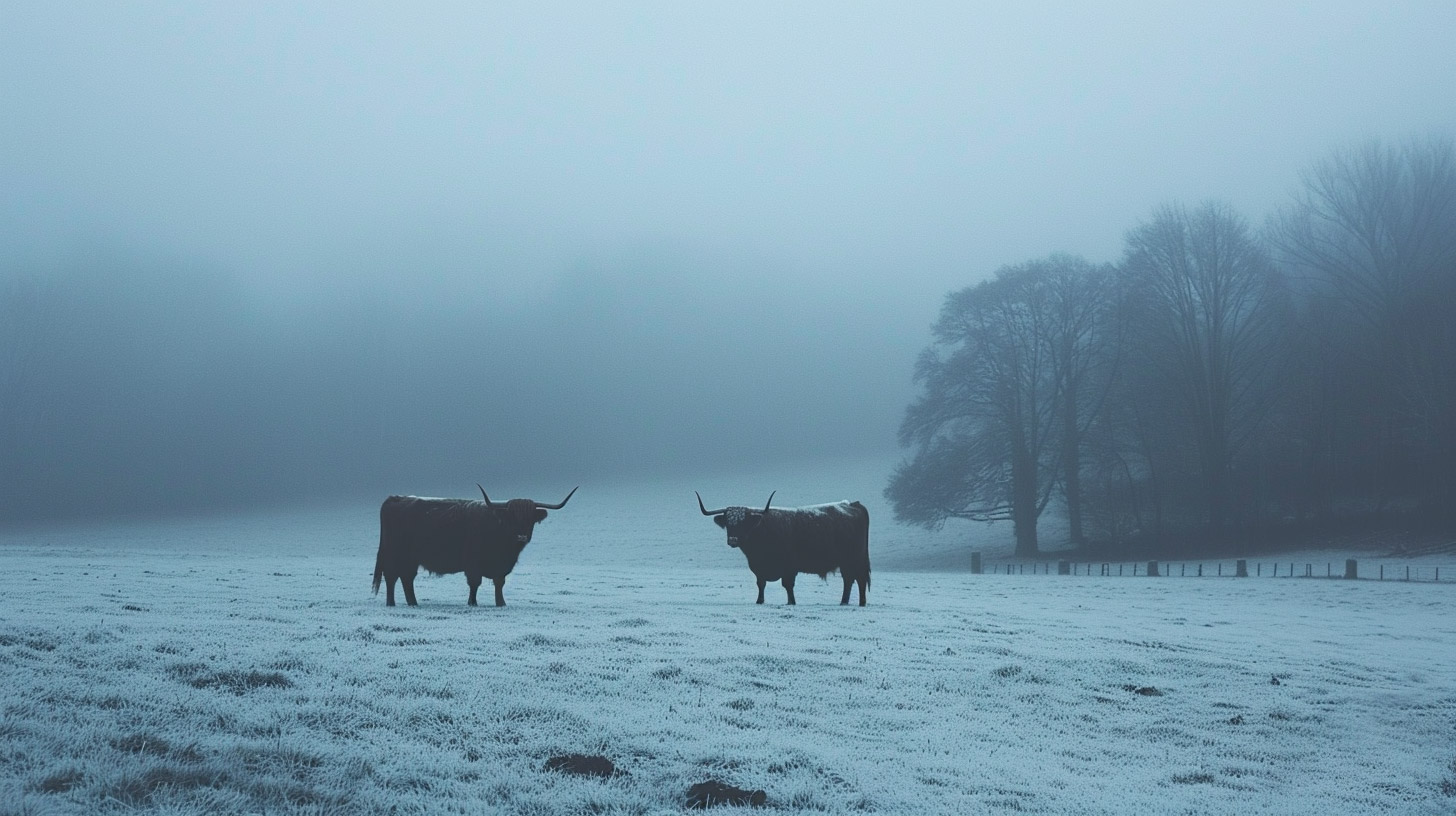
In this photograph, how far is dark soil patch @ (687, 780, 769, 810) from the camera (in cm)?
618

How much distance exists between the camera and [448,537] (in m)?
15.2

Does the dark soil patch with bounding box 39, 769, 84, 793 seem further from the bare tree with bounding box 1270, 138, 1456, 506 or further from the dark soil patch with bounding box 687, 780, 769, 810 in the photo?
the bare tree with bounding box 1270, 138, 1456, 506

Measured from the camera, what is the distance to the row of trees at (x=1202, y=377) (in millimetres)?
42469

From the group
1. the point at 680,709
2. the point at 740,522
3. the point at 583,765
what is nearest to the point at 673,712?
the point at 680,709

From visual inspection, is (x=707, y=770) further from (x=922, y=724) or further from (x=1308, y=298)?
(x=1308, y=298)

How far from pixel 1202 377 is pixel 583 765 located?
43.1 metres

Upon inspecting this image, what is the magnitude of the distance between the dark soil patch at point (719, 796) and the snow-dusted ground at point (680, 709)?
0.11 m

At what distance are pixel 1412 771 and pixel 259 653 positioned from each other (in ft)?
32.6

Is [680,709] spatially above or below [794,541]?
below

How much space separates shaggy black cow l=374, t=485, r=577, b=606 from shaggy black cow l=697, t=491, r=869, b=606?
12.5 feet

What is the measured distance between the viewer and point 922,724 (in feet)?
28.0

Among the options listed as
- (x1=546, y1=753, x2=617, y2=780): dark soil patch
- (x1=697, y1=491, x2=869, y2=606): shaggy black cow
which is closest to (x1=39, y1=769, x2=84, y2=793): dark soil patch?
(x1=546, y1=753, x2=617, y2=780): dark soil patch

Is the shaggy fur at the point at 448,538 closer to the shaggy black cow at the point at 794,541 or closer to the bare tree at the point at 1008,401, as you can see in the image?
the shaggy black cow at the point at 794,541

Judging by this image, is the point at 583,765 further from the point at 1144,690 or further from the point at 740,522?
the point at 740,522
